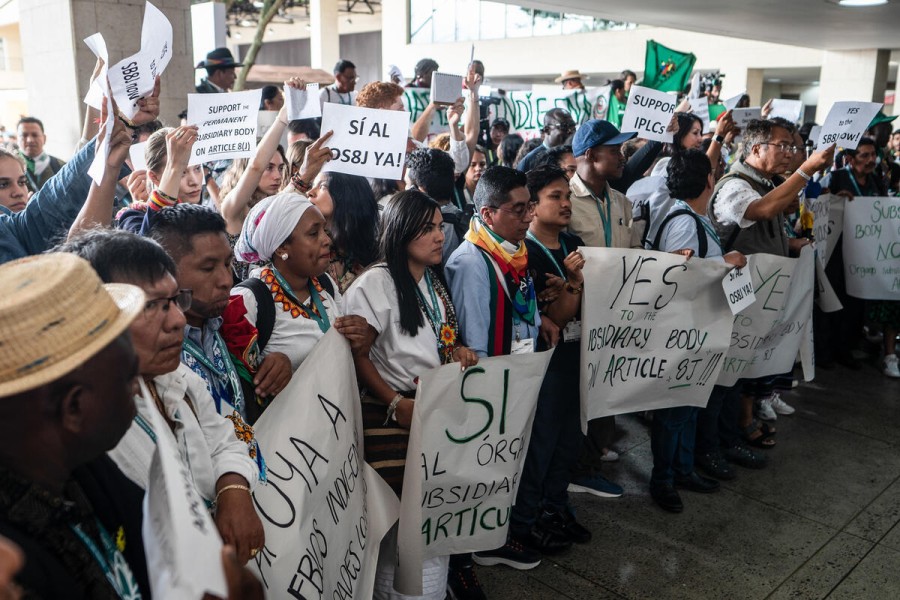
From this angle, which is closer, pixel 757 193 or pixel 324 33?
pixel 757 193

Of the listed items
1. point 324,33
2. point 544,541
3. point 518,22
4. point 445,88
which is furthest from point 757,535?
point 518,22

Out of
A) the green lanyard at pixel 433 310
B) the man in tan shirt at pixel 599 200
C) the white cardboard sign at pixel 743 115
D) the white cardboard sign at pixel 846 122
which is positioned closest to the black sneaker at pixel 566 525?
the man in tan shirt at pixel 599 200

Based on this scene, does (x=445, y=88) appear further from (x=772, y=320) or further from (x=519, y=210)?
(x=772, y=320)

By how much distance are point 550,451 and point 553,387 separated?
330 mm

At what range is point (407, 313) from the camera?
296cm

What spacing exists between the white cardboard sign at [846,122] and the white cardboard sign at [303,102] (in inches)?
152

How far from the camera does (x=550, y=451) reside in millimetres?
3766

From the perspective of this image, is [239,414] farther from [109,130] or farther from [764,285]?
[764,285]

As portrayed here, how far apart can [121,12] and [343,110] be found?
12.5ft

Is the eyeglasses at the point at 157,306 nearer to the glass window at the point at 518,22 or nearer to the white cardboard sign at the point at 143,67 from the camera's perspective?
the white cardboard sign at the point at 143,67

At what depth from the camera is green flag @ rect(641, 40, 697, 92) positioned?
6.59m

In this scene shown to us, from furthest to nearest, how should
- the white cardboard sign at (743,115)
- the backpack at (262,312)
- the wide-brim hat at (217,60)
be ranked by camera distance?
the white cardboard sign at (743,115) → the wide-brim hat at (217,60) → the backpack at (262,312)

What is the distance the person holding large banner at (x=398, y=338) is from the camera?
2916mm

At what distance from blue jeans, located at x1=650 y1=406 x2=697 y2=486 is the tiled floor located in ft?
0.61
